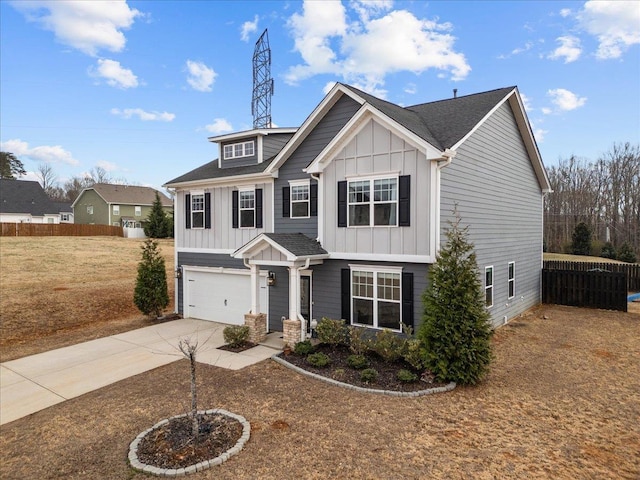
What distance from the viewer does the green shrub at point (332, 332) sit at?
1034cm

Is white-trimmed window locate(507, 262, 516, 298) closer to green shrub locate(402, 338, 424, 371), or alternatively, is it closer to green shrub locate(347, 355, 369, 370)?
green shrub locate(402, 338, 424, 371)

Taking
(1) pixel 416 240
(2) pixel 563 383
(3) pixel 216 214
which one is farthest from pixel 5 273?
(2) pixel 563 383

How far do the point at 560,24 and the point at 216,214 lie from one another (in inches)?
635

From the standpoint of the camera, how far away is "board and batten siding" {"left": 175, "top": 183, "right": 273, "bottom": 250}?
13250 millimetres

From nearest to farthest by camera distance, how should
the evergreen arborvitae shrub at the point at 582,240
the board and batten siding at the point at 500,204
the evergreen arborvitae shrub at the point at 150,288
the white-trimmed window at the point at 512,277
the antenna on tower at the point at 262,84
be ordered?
1. the board and batten siding at the point at 500,204
2. the white-trimmed window at the point at 512,277
3. the evergreen arborvitae shrub at the point at 150,288
4. the antenna on tower at the point at 262,84
5. the evergreen arborvitae shrub at the point at 582,240

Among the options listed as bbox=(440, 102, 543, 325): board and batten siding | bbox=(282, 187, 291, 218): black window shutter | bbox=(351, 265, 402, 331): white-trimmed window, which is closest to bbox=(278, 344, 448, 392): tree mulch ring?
bbox=(351, 265, 402, 331): white-trimmed window

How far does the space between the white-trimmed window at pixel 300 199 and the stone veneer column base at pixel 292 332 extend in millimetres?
3607

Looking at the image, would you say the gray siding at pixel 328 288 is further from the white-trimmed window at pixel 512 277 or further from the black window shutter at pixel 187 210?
the black window shutter at pixel 187 210

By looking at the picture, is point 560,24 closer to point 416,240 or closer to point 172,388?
point 416,240

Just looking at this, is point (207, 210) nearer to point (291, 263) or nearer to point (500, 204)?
point (291, 263)

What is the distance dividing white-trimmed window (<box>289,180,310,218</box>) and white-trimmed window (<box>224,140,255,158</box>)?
133 inches

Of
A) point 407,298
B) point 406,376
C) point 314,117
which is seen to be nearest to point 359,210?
point 407,298

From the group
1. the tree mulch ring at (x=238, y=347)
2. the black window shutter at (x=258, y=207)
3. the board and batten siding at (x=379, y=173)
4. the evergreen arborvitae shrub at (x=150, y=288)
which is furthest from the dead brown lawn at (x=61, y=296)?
the board and batten siding at (x=379, y=173)

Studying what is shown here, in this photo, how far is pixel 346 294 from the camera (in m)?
10.9
